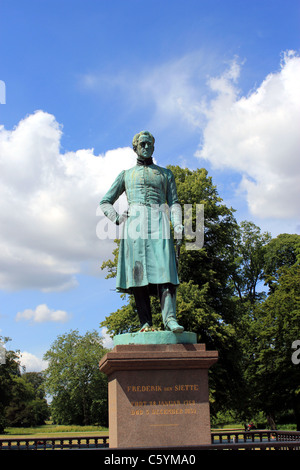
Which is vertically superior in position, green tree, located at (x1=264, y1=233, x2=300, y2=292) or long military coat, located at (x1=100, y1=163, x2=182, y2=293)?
green tree, located at (x1=264, y1=233, x2=300, y2=292)

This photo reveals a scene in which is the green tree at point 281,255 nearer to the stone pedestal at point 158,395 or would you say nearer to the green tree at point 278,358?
the green tree at point 278,358

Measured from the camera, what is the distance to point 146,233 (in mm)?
7961

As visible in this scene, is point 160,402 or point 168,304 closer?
point 160,402

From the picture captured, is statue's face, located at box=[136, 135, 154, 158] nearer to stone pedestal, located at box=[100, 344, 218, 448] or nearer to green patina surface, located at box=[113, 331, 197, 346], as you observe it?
green patina surface, located at box=[113, 331, 197, 346]

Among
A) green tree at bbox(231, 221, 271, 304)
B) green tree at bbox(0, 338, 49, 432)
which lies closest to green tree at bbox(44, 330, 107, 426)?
green tree at bbox(0, 338, 49, 432)

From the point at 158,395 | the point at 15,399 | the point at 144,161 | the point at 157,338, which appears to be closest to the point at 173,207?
the point at 144,161

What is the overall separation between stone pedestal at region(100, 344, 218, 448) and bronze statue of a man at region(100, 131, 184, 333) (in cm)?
67

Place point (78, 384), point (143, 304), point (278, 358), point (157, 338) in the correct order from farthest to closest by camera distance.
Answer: point (78, 384)
point (278, 358)
point (143, 304)
point (157, 338)

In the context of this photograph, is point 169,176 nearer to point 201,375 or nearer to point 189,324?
point 201,375

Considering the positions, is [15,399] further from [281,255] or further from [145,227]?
[145,227]

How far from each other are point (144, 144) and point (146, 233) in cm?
160

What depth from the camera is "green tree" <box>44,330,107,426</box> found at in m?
52.6

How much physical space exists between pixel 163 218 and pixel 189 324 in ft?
51.1

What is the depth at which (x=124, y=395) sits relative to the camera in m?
6.67
